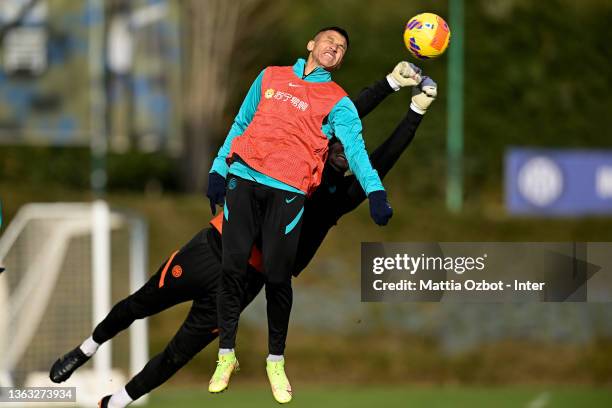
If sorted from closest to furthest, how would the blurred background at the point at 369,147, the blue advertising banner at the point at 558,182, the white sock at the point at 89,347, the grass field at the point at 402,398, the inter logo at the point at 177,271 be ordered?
the inter logo at the point at 177,271 < the white sock at the point at 89,347 < the grass field at the point at 402,398 < the blurred background at the point at 369,147 < the blue advertising banner at the point at 558,182

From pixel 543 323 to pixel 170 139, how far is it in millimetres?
6486

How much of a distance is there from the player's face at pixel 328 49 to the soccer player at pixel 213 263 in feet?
0.97

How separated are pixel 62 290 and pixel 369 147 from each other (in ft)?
25.5

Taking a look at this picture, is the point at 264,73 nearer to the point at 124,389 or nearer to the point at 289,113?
the point at 289,113

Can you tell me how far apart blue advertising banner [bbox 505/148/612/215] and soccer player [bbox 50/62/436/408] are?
13.0 m

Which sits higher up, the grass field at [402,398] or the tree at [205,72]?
Result: the tree at [205,72]

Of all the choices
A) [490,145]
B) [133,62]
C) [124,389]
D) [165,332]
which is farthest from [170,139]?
[124,389]

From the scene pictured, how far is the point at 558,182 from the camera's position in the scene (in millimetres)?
21641

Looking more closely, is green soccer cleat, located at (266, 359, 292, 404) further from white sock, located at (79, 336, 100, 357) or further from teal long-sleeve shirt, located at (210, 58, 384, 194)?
white sock, located at (79, 336, 100, 357)

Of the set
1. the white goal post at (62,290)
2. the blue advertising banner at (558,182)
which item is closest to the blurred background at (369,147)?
the blue advertising banner at (558,182)

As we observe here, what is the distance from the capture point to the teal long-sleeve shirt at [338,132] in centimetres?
805

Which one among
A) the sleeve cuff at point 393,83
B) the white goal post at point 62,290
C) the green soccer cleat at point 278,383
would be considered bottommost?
the white goal post at point 62,290

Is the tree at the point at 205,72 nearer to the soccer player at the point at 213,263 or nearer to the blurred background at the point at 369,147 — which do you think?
the blurred background at the point at 369,147

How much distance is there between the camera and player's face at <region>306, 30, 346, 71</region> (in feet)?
27.1
